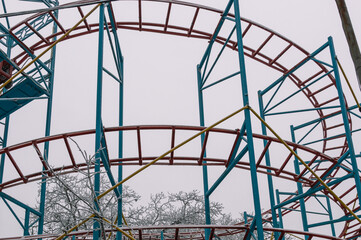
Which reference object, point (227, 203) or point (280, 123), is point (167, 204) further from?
point (280, 123)

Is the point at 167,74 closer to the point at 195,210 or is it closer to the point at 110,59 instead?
the point at 110,59

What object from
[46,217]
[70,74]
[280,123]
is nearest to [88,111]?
[70,74]

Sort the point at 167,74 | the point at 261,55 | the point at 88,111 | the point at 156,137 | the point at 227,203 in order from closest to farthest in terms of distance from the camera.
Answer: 1. the point at 261,55
2. the point at 227,203
3. the point at 156,137
4. the point at 88,111
5. the point at 167,74

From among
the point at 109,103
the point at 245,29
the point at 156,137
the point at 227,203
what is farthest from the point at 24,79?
the point at 109,103

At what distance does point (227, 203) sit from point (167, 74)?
2829 centimetres

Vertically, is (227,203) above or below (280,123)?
below

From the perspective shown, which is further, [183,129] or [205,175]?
[205,175]

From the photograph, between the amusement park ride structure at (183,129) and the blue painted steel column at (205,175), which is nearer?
the amusement park ride structure at (183,129)

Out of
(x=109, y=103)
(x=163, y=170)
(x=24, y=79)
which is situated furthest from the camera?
(x=109, y=103)

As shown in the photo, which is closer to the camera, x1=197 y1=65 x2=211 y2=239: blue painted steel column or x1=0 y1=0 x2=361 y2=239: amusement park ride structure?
x1=0 y1=0 x2=361 y2=239: amusement park ride structure

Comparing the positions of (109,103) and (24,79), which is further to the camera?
(109,103)

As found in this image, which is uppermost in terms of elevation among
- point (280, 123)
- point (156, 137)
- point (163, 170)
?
point (280, 123)

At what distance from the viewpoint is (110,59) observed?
54.8m

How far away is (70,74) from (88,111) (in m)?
5.21
